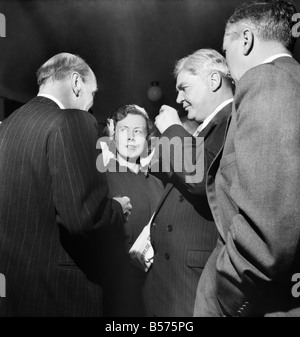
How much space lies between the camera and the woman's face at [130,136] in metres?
2.28

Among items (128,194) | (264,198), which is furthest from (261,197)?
(128,194)

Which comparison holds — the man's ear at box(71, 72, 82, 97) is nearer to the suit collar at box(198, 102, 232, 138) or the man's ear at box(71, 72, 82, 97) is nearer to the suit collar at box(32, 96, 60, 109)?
the suit collar at box(32, 96, 60, 109)

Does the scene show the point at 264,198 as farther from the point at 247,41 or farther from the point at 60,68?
the point at 60,68

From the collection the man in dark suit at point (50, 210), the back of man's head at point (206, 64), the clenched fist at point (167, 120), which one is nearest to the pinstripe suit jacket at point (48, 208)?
the man in dark suit at point (50, 210)

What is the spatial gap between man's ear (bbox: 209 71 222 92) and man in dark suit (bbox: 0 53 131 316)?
0.50 m

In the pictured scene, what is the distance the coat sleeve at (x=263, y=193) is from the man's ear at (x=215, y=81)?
0.73m

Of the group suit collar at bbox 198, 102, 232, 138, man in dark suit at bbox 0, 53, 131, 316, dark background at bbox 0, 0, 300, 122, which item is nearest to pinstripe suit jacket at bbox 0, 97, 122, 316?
man in dark suit at bbox 0, 53, 131, 316

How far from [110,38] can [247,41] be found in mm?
2973

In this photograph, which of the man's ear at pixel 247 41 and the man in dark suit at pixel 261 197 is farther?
the man's ear at pixel 247 41

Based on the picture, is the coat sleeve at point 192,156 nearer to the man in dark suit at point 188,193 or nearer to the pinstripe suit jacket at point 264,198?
the man in dark suit at point 188,193

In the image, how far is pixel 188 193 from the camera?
5.07 feet

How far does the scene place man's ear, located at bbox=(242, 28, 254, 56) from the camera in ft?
3.52

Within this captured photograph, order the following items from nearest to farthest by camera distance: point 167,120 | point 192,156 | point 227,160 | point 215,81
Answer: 1. point 227,160
2. point 192,156
3. point 167,120
4. point 215,81
